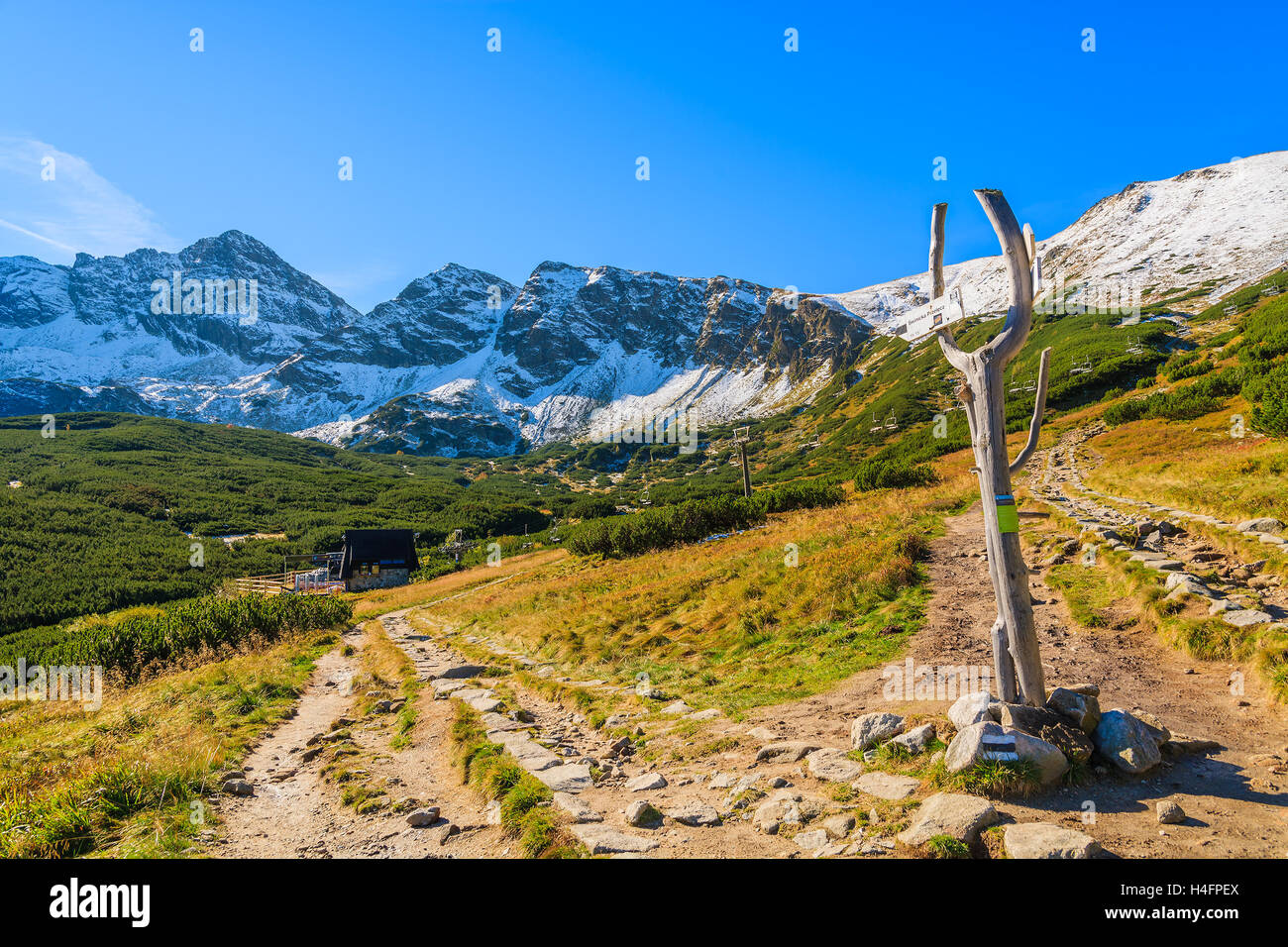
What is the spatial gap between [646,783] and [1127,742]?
16.9ft

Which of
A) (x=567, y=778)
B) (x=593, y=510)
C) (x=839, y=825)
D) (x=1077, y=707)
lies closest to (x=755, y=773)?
(x=839, y=825)

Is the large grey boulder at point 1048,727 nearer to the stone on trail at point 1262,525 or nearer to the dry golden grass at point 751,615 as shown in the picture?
the dry golden grass at point 751,615

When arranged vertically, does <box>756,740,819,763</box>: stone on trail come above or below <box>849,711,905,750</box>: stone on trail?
below

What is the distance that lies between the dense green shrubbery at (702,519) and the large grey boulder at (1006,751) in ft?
98.8

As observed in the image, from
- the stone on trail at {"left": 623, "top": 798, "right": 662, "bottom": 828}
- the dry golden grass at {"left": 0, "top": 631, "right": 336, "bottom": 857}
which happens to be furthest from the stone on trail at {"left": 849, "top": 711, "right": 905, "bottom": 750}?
the dry golden grass at {"left": 0, "top": 631, "right": 336, "bottom": 857}

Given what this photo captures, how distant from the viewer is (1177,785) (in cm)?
554

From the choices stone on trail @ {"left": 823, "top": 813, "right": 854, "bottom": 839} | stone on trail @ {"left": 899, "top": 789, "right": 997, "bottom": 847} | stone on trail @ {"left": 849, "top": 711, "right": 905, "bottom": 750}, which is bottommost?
stone on trail @ {"left": 823, "top": 813, "right": 854, "bottom": 839}

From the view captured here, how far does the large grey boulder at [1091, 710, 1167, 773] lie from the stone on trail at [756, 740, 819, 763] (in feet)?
9.90

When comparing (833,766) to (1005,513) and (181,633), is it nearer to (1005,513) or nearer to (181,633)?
(1005,513)

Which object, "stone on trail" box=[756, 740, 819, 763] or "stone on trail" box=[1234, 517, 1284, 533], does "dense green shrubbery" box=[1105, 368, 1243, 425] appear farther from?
"stone on trail" box=[756, 740, 819, 763]

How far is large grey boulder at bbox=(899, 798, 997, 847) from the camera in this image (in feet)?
16.0

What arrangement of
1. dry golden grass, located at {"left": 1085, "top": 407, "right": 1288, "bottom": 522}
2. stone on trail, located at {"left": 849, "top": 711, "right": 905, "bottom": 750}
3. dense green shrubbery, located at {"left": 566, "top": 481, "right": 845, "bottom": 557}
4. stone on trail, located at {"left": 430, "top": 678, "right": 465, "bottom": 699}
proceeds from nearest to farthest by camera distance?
stone on trail, located at {"left": 849, "top": 711, "right": 905, "bottom": 750} < stone on trail, located at {"left": 430, "top": 678, "right": 465, "bottom": 699} < dry golden grass, located at {"left": 1085, "top": 407, "right": 1288, "bottom": 522} < dense green shrubbery, located at {"left": 566, "top": 481, "right": 845, "bottom": 557}
